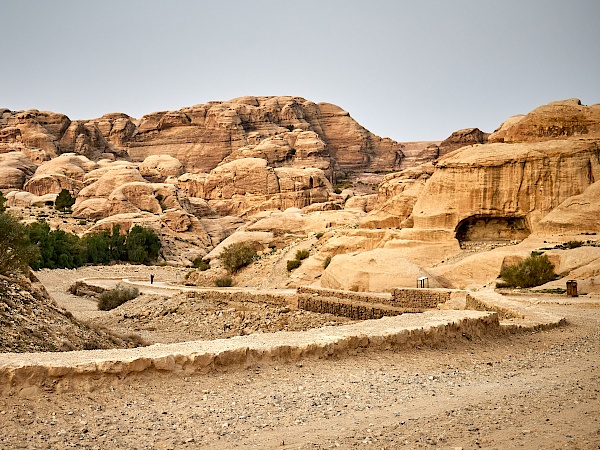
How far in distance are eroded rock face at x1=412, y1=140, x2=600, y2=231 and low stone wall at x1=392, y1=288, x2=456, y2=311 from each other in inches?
374

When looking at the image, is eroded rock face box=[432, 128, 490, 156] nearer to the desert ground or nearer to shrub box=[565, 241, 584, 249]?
shrub box=[565, 241, 584, 249]

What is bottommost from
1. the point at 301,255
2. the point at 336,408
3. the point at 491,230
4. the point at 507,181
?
the point at 301,255

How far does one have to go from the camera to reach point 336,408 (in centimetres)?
684

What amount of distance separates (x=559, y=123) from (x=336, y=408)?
28.7m

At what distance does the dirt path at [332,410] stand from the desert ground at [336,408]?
1 cm

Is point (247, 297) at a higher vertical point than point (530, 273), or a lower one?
lower

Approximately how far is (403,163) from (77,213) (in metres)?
78.3

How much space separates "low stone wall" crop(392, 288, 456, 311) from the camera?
21266 mm

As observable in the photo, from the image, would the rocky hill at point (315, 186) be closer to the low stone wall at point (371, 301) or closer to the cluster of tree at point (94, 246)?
the low stone wall at point (371, 301)

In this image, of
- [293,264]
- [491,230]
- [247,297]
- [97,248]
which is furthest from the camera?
[97,248]

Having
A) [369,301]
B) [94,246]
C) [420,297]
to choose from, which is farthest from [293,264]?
[94,246]

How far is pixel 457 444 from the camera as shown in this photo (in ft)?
17.5

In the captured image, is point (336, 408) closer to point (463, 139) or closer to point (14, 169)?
point (14, 169)

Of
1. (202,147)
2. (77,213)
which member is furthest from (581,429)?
(202,147)
